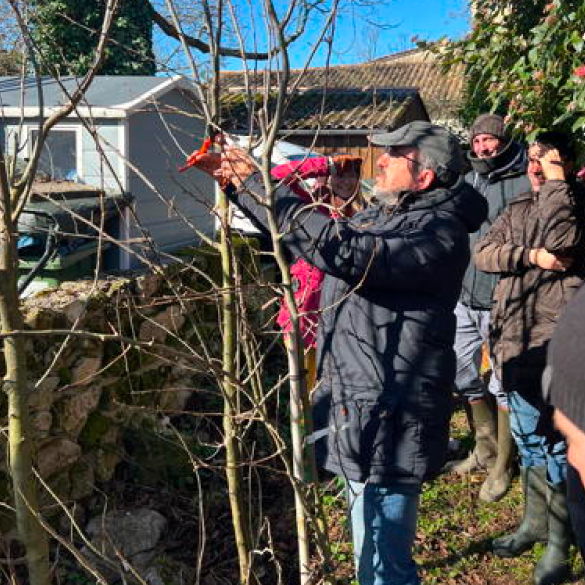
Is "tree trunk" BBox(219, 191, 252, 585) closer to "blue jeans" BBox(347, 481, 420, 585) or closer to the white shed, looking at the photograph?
"blue jeans" BBox(347, 481, 420, 585)

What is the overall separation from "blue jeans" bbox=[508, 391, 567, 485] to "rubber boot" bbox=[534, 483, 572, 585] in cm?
7

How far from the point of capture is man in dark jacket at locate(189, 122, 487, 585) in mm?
2242

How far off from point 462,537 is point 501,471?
514 millimetres

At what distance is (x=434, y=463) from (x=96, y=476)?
88.3 inches

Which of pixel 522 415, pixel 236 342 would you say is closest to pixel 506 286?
pixel 522 415

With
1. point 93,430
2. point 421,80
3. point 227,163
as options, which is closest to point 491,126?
point 227,163

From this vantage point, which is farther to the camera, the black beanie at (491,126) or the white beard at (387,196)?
the black beanie at (491,126)

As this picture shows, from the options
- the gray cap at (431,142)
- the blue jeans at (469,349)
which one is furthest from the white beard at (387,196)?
the blue jeans at (469,349)

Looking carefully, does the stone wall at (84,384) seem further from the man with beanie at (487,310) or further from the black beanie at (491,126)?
the black beanie at (491,126)

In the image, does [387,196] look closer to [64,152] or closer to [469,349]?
[469,349]

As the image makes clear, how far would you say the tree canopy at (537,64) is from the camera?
4234mm

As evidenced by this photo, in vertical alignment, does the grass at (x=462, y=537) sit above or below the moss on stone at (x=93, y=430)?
below

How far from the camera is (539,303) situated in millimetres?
3318

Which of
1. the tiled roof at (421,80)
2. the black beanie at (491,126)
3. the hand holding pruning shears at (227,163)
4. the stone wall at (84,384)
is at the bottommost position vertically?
the stone wall at (84,384)
